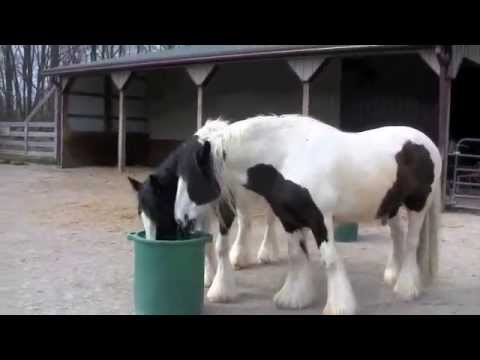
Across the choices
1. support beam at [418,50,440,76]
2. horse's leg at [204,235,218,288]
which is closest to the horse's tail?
horse's leg at [204,235,218,288]

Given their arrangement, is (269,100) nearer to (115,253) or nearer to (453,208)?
(453,208)

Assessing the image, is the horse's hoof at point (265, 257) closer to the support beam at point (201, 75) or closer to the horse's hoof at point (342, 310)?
the horse's hoof at point (342, 310)

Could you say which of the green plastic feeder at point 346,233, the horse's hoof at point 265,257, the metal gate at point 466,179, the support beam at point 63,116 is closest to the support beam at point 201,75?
the support beam at point 63,116

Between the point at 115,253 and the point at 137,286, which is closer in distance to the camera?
the point at 137,286

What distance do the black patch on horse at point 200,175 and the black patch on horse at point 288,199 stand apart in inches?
13.0

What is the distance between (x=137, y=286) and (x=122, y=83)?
37.9ft

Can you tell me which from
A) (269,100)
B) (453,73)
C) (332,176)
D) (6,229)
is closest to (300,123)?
(332,176)

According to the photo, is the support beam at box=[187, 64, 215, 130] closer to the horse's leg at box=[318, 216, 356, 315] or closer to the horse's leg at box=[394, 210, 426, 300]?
the horse's leg at box=[394, 210, 426, 300]

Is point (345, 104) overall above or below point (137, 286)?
above

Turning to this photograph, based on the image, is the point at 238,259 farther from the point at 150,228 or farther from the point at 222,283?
the point at 150,228

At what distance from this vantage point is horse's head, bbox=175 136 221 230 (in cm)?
360

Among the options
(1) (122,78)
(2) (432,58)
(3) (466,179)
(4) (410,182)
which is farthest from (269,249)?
(1) (122,78)

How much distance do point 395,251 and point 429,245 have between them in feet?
1.13
